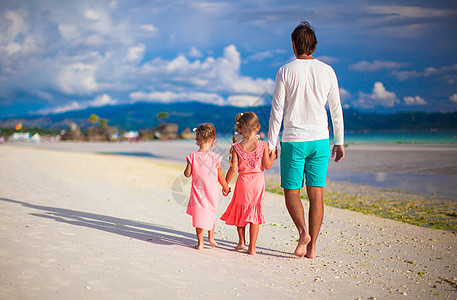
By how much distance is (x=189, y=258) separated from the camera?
3602 millimetres

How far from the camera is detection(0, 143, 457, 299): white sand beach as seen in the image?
279 cm

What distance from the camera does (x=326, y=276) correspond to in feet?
10.7

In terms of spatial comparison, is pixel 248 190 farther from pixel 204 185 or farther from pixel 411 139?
pixel 411 139

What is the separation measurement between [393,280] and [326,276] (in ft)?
1.97

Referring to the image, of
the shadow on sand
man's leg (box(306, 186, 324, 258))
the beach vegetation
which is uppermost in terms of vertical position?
man's leg (box(306, 186, 324, 258))

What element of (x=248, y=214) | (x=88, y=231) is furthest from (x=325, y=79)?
(x=88, y=231)

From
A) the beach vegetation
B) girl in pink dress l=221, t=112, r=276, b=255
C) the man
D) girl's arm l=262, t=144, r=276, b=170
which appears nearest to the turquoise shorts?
the man

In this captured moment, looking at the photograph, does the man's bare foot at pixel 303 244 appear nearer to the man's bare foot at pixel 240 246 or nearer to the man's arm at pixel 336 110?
the man's bare foot at pixel 240 246

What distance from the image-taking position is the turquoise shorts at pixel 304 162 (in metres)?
3.60

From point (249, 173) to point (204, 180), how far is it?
509 mm

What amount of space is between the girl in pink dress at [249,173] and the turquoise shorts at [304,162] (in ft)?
0.75

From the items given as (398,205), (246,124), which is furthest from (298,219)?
(398,205)

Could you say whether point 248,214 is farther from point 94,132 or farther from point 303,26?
point 94,132

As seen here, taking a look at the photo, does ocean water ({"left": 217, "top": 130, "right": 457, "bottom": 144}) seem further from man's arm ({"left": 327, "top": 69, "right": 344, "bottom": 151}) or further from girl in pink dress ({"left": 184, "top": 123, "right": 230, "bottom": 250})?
A: girl in pink dress ({"left": 184, "top": 123, "right": 230, "bottom": 250})
